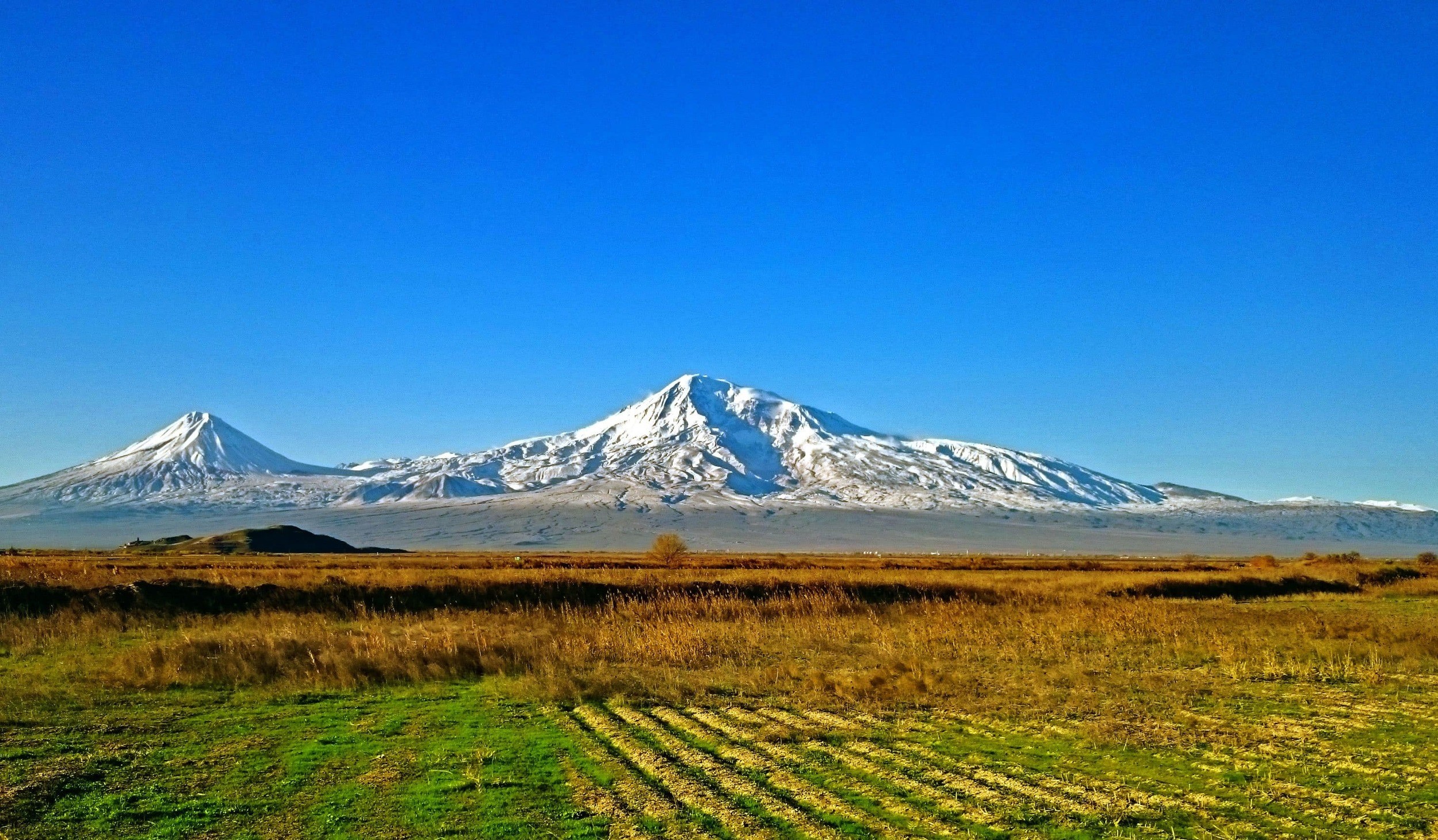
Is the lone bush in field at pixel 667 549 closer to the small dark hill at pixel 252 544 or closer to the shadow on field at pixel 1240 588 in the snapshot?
the shadow on field at pixel 1240 588

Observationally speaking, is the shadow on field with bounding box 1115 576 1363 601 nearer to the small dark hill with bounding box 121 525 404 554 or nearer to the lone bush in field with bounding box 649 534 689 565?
the lone bush in field with bounding box 649 534 689 565

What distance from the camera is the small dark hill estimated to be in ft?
321

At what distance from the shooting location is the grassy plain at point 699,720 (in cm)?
861

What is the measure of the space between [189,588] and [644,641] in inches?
662

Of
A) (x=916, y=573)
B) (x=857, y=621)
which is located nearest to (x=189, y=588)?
(x=857, y=621)

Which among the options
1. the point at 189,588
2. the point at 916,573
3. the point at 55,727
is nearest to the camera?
the point at 55,727

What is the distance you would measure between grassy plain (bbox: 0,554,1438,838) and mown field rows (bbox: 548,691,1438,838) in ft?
0.16

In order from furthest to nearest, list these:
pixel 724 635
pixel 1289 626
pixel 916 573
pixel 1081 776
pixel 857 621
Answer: pixel 916 573 → pixel 857 621 → pixel 1289 626 → pixel 724 635 → pixel 1081 776

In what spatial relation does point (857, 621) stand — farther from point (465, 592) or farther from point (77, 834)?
point (77, 834)

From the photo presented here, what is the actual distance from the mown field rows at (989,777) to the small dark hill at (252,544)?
91.8 meters

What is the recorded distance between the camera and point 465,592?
33375 millimetres

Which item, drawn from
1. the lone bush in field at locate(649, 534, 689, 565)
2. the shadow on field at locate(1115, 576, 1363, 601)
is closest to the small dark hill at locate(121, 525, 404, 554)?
the lone bush in field at locate(649, 534, 689, 565)

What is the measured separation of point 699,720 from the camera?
42.4ft

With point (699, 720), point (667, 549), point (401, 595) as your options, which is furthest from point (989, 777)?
point (667, 549)
